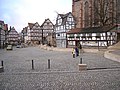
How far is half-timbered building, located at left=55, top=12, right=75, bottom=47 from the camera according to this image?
63.0 m

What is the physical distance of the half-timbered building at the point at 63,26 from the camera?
6303 cm

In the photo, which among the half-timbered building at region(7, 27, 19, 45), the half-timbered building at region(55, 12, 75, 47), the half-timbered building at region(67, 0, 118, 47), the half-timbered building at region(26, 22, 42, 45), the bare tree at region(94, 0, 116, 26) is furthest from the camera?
the half-timbered building at region(7, 27, 19, 45)

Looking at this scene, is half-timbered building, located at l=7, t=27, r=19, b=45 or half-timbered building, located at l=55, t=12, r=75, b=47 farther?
half-timbered building, located at l=7, t=27, r=19, b=45

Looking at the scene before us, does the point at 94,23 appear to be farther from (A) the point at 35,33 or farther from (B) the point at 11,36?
(B) the point at 11,36

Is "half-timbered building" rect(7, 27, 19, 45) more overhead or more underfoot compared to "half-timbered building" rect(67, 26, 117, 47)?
more overhead

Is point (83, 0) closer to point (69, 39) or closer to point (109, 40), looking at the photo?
point (69, 39)

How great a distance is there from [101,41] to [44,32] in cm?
6185

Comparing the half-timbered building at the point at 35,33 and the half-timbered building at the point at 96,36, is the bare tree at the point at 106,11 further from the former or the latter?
the half-timbered building at the point at 35,33

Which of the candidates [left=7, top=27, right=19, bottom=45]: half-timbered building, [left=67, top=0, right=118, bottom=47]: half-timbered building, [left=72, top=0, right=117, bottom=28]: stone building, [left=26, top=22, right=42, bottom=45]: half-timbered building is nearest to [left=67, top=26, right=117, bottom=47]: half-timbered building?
[left=67, top=0, right=118, bottom=47]: half-timbered building

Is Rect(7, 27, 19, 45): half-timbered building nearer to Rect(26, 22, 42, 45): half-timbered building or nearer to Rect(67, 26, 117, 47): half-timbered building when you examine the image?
Rect(26, 22, 42, 45): half-timbered building

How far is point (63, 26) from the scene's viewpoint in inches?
2534

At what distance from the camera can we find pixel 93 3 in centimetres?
6253

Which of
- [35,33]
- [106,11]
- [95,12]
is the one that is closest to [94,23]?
[95,12]

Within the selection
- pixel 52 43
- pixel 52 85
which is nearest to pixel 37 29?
pixel 52 43
